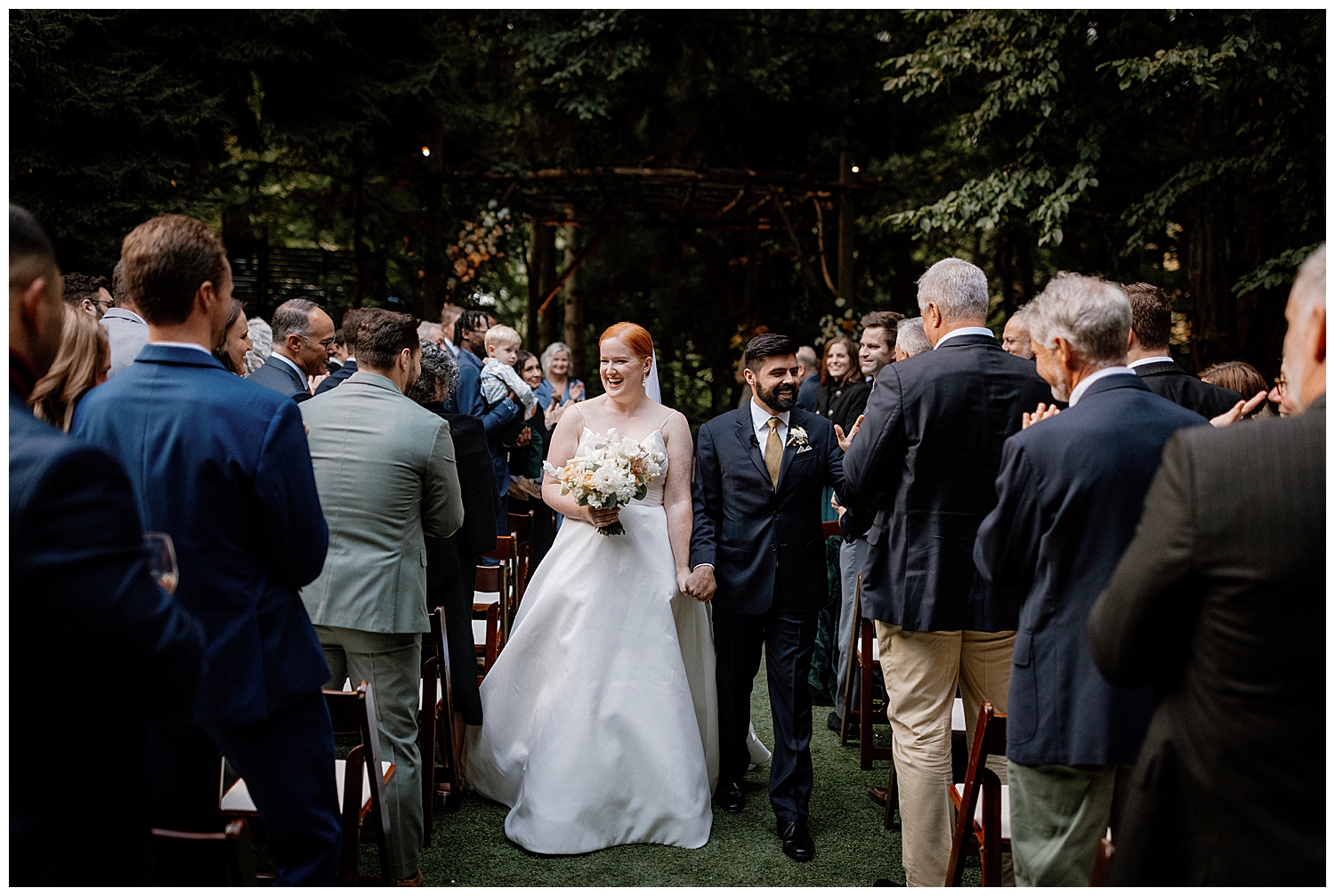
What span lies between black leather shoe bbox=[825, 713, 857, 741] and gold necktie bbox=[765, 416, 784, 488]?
6.87 ft

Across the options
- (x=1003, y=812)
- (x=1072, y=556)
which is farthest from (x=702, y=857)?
(x=1072, y=556)

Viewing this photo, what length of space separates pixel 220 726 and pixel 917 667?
2.49m

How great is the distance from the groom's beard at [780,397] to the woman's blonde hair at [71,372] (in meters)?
2.75

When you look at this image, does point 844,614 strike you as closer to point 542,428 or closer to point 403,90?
point 542,428

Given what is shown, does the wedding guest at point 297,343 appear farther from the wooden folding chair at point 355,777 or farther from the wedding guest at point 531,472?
the wedding guest at point 531,472

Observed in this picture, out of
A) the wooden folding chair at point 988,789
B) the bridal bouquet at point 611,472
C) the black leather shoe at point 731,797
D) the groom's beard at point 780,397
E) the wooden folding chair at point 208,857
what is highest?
the groom's beard at point 780,397

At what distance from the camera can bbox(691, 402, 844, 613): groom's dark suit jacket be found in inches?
174

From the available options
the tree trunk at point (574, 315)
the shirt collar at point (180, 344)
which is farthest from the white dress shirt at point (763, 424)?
the tree trunk at point (574, 315)

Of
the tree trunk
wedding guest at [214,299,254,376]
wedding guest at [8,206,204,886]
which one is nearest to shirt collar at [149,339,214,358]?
wedding guest at [8,206,204,886]

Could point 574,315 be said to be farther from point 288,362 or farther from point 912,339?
point 912,339

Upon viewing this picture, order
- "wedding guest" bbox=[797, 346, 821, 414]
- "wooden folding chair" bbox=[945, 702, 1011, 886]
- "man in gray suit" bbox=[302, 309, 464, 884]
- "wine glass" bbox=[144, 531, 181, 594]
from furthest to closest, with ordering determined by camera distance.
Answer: "wedding guest" bbox=[797, 346, 821, 414]
"man in gray suit" bbox=[302, 309, 464, 884]
"wooden folding chair" bbox=[945, 702, 1011, 886]
"wine glass" bbox=[144, 531, 181, 594]

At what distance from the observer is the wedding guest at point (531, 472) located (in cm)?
816

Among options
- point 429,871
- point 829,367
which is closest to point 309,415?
point 429,871

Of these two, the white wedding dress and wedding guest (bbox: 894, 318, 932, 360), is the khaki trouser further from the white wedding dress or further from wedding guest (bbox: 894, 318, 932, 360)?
wedding guest (bbox: 894, 318, 932, 360)
